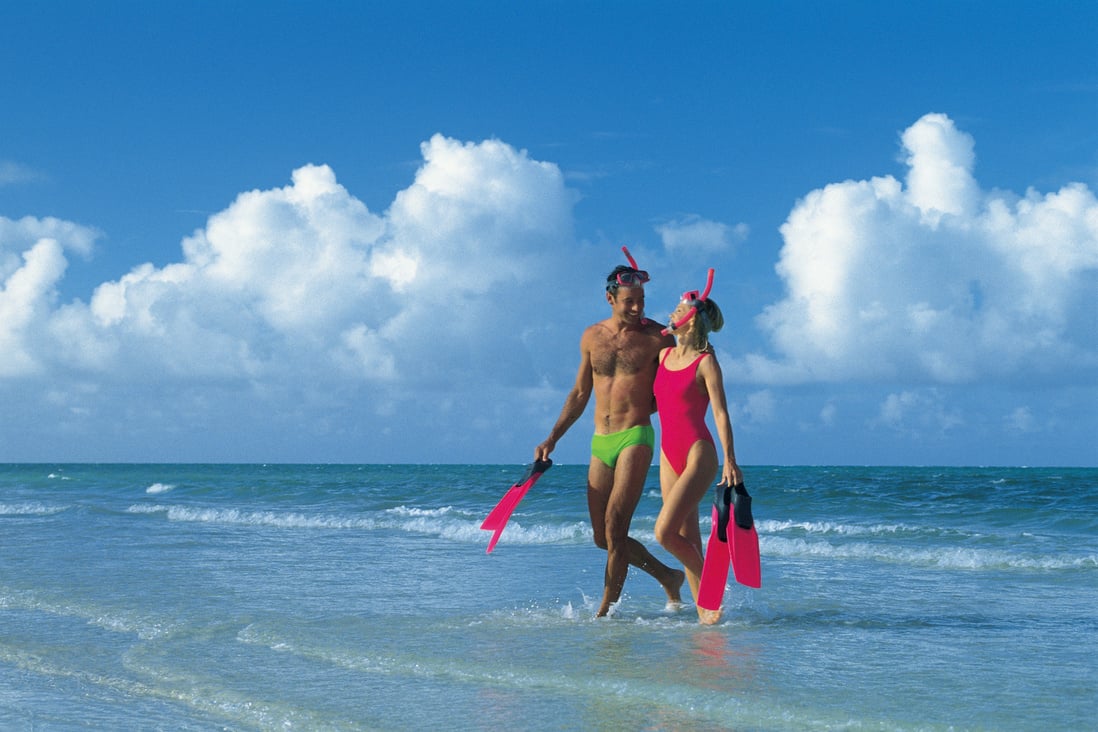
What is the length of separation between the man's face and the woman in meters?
0.31

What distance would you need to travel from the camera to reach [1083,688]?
5.24 m

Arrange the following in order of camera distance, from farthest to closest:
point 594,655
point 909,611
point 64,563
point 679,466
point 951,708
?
point 64,563 < point 909,611 < point 679,466 < point 594,655 < point 951,708

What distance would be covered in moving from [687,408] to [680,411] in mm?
50

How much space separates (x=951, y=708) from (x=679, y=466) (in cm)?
242

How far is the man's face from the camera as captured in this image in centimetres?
692

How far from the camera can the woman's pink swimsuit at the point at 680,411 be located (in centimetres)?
666

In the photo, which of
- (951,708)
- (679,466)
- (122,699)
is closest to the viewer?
(951,708)

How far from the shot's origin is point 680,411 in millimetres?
6711

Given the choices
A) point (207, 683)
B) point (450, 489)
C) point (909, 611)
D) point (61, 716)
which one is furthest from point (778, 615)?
point (450, 489)

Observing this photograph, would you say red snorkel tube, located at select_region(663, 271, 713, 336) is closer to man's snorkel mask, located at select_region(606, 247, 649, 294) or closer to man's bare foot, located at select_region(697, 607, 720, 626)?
man's snorkel mask, located at select_region(606, 247, 649, 294)

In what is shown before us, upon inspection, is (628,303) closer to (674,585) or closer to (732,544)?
(732,544)

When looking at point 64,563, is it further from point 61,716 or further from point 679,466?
point 679,466

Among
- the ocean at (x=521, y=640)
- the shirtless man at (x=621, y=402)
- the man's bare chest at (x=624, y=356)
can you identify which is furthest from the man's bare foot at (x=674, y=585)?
the man's bare chest at (x=624, y=356)

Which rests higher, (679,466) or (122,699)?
(679,466)
